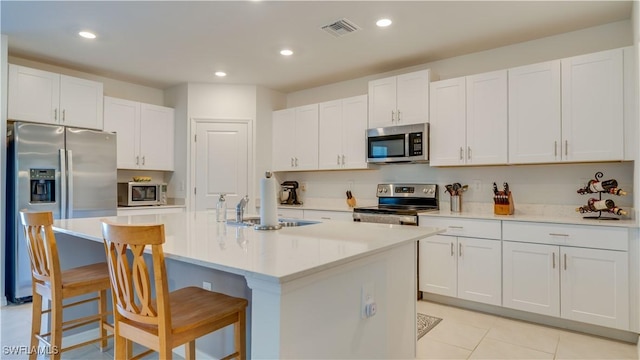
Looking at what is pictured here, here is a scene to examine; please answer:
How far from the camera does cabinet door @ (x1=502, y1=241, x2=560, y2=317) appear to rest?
9.12 ft

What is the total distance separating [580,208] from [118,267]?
10.9 ft

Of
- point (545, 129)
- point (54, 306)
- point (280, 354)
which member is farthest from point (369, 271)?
point (545, 129)

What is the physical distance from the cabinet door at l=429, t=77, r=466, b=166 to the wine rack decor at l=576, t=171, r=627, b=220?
101cm

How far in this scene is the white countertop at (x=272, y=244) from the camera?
1.24 m

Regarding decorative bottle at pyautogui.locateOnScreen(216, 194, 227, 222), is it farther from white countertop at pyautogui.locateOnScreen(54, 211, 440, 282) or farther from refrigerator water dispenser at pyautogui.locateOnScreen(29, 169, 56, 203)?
refrigerator water dispenser at pyautogui.locateOnScreen(29, 169, 56, 203)

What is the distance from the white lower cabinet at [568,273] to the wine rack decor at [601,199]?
27 cm

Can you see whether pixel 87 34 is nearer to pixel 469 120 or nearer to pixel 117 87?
pixel 117 87

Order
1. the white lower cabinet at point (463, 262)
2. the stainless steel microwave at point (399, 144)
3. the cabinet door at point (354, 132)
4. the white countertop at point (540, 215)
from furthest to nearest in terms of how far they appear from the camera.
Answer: the cabinet door at point (354, 132) < the stainless steel microwave at point (399, 144) < the white lower cabinet at point (463, 262) < the white countertop at point (540, 215)

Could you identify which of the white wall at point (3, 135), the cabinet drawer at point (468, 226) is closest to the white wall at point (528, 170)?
the cabinet drawer at point (468, 226)

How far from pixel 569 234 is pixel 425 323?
128cm

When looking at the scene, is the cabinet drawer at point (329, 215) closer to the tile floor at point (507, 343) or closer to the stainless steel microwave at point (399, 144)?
the stainless steel microwave at point (399, 144)

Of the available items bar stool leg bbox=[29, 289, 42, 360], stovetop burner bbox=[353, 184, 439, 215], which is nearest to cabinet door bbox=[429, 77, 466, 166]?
stovetop burner bbox=[353, 184, 439, 215]

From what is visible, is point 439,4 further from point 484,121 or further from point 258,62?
point 258,62

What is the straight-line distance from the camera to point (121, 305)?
1490 millimetres
